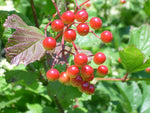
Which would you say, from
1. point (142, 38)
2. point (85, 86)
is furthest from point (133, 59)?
point (85, 86)

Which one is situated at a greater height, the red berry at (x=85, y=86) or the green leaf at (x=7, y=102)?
the red berry at (x=85, y=86)

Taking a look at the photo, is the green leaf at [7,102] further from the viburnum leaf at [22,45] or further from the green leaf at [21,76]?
the viburnum leaf at [22,45]

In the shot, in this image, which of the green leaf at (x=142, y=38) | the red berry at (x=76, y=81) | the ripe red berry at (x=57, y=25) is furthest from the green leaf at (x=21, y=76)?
the green leaf at (x=142, y=38)

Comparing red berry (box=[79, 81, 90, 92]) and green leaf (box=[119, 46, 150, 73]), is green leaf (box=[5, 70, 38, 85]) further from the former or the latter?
green leaf (box=[119, 46, 150, 73])

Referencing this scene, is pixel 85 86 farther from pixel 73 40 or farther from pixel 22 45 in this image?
pixel 22 45

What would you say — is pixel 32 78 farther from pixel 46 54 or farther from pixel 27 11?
pixel 27 11
